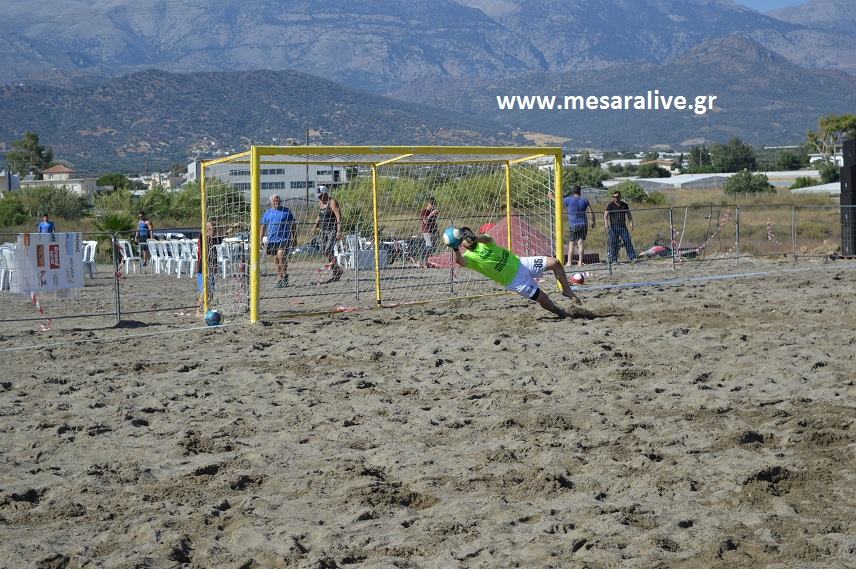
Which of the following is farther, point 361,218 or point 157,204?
point 157,204

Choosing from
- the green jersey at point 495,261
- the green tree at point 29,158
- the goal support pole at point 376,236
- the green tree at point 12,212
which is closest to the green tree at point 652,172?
the green tree at point 12,212

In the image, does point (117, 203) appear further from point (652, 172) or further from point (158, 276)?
point (652, 172)

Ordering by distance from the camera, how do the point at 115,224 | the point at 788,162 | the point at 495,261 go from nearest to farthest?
1. the point at 495,261
2. the point at 115,224
3. the point at 788,162

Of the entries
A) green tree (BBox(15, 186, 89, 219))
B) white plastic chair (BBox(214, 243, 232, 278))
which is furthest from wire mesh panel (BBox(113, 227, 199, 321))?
green tree (BBox(15, 186, 89, 219))

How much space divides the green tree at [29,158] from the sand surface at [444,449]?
13665 cm

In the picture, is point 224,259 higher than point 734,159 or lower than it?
lower

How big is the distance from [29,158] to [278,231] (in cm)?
13643

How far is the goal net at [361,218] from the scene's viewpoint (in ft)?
47.9

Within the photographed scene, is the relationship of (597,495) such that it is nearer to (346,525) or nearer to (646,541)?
(646,541)

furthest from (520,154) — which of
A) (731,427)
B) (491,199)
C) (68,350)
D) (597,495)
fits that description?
(597,495)

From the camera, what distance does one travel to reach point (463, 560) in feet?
16.9

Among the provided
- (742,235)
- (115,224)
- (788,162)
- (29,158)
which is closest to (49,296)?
(115,224)

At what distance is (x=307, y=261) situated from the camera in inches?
634

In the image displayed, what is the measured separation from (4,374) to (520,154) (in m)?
8.01
